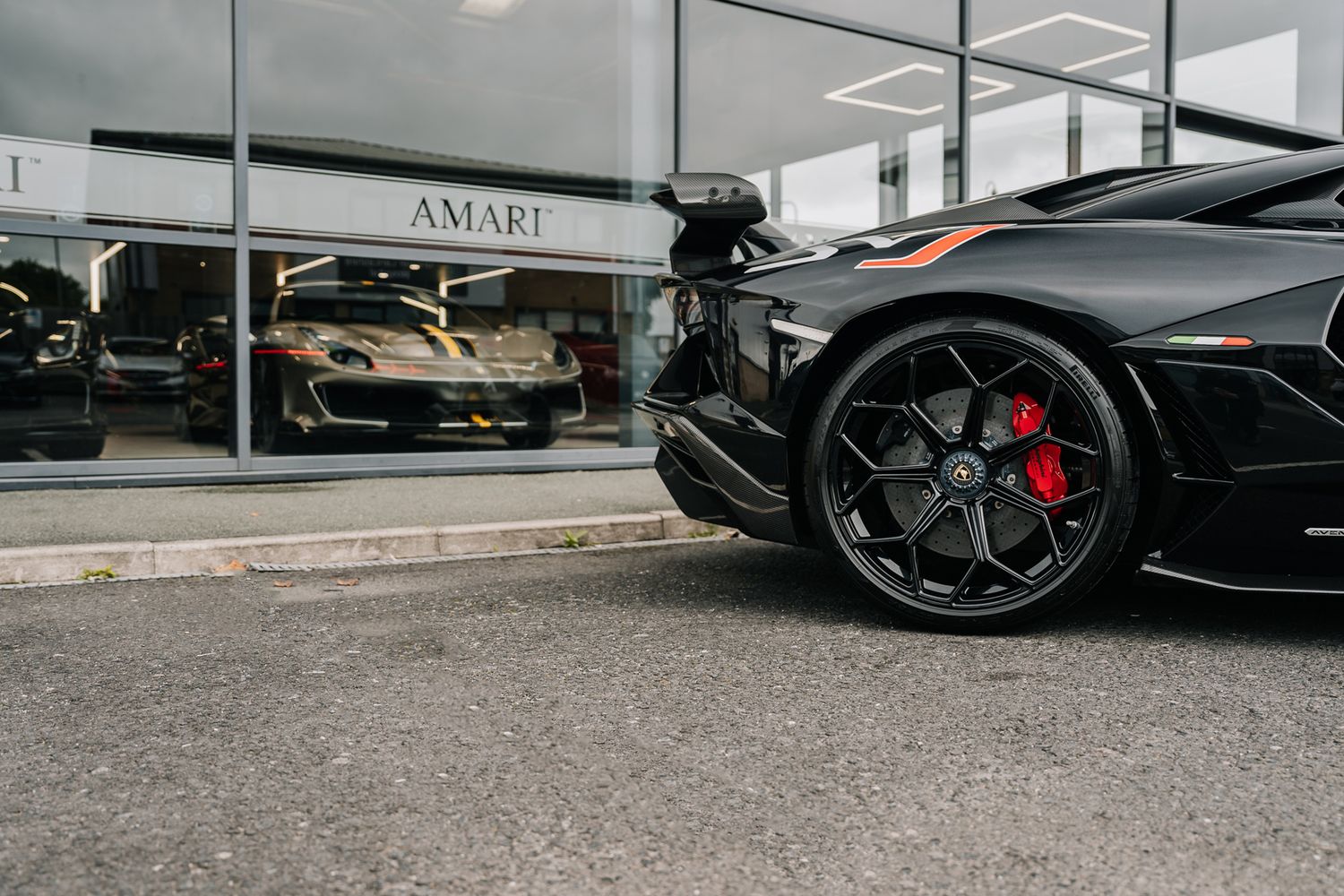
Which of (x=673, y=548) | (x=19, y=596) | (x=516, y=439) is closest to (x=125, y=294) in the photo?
(x=516, y=439)

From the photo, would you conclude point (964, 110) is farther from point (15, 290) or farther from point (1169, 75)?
point (15, 290)

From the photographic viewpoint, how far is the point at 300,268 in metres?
6.38

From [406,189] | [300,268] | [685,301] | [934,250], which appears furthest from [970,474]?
[406,189]

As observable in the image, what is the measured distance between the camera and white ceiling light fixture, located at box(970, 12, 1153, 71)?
28.7ft

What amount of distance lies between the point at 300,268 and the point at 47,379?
148 cm

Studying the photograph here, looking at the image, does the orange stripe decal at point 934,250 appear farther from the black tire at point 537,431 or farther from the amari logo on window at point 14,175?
the amari logo on window at point 14,175

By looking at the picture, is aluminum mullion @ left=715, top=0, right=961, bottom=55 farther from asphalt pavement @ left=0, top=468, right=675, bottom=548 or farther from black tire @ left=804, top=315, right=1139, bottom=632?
black tire @ left=804, top=315, right=1139, bottom=632

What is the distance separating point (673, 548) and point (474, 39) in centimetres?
423

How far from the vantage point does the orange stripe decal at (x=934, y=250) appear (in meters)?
2.88

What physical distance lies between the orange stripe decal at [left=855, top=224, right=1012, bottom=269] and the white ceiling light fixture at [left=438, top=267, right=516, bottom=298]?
14.3 feet

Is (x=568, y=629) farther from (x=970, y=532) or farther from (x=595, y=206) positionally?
(x=595, y=206)

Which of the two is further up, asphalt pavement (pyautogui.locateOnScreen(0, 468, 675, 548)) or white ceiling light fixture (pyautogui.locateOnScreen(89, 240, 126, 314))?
white ceiling light fixture (pyautogui.locateOnScreen(89, 240, 126, 314))

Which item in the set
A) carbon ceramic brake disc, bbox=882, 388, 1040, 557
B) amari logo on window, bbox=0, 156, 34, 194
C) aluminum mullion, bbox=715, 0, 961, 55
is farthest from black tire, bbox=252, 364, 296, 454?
carbon ceramic brake disc, bbox=882, 388, 1040, 557

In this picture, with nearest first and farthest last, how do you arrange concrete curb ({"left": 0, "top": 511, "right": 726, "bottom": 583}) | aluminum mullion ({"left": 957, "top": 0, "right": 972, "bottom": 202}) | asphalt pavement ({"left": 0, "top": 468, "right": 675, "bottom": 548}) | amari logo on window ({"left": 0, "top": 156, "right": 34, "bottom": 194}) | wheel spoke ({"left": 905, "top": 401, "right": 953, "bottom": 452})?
wheel spoke ({"left": 905, "top": 401, "right": 953, "bottom": 452})
concrete curb ({"left": 0, "top": 511, "right": 726, "bottom": 583})
asphalt pavement ({"left": 0, "top": 468, "right": 675, "bottom": 548})
amari logo on window ({"left": 0, "top": 156, "right": 34, "bottom": 194})
aluminum mullion ({"left": 957, "top": 0, "right": 972, "bottom": 202})
